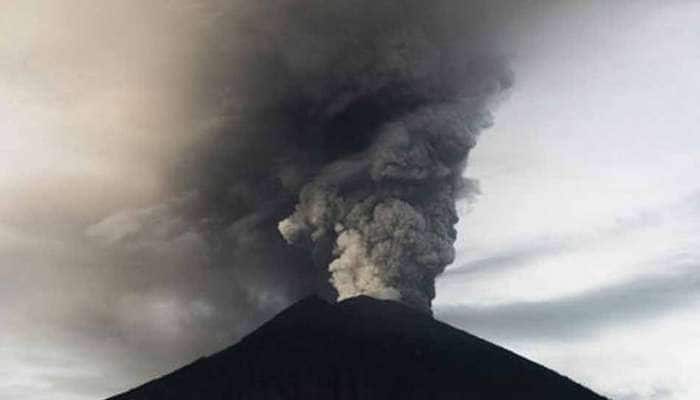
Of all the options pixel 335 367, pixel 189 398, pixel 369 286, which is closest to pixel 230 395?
pixel 189 398

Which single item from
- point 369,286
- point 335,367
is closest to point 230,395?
point 335,367

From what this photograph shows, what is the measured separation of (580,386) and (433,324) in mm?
11134

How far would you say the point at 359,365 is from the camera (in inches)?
2805

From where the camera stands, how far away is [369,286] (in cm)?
7300

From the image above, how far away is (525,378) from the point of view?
7106cm

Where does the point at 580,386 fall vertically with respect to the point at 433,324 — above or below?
below

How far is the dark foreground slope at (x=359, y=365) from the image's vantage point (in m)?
67.9

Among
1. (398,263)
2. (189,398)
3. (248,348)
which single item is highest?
(398,263)

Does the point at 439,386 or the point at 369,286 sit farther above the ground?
the point at 369,286

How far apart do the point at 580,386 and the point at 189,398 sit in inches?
1026

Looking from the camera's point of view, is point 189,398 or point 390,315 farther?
point 390,315

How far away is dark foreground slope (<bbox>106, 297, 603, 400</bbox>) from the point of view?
2672 inches

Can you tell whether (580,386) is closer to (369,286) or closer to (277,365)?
(369,286)

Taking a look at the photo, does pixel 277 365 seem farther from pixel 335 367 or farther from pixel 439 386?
pixel 439 386
